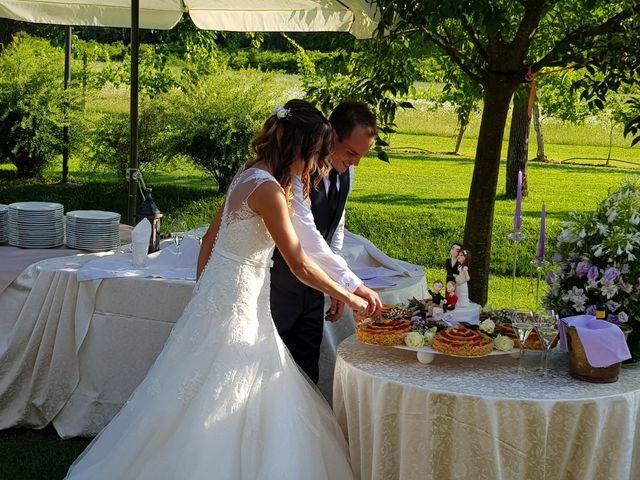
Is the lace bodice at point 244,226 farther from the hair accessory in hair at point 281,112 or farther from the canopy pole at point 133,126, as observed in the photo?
the canopy pole at point 133,126

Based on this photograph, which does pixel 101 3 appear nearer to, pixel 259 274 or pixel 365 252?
pixel 365 252

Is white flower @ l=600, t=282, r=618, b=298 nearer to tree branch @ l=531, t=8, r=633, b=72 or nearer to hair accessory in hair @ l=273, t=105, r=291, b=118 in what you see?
hair accessory in hair @ l=273, t=105, r=291, b=118

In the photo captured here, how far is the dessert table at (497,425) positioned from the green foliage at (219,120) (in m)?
6.07

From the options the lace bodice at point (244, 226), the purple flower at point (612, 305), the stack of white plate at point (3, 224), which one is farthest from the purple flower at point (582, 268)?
the stack of white plate at point (3, 224)

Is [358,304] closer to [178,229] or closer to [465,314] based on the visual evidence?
[465,314]

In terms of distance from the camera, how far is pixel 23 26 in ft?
48.7

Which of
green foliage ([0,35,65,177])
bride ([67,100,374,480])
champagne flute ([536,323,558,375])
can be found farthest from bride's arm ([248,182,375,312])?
green foliage ([0,35,65,177])

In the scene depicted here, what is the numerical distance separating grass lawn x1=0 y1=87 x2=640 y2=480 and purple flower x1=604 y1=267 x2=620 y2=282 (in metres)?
2.43

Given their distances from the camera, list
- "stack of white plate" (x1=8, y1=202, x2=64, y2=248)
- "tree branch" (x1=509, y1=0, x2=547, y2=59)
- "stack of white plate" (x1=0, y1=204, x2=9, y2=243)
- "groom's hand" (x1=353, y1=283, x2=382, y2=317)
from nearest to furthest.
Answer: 1. "groom's hand" (x1=353, y1=283, x2=382, y2=317)
2. "stack of white plate" (x1=8, y1=202, x2=64, y2=248)
3. "stack of white plate" (x1=0, y1=204, x2=9, y2=243)
4. "tree branch" (x1=509, y1=0, x2=547, y2=59)

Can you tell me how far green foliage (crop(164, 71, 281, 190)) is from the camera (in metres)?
9.07

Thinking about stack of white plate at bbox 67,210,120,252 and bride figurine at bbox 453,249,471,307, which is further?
stack of white plate at bbox 67,210,120,252

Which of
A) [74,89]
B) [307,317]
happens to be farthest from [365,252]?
[74,89]

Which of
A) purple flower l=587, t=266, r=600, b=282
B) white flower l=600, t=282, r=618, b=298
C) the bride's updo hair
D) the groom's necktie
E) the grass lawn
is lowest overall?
the grass lawn

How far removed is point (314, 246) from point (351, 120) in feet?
2.05
